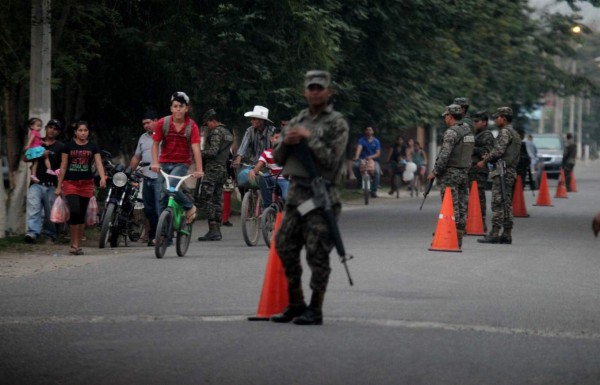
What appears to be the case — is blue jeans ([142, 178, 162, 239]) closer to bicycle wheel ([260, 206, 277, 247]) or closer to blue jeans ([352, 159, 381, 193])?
bicycle wheel ([260, 206, 277, 247])

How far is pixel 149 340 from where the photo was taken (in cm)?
886

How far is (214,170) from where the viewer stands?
18.6 metres

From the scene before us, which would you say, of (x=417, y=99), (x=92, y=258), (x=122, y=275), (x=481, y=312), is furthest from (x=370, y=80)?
(x=481, y=312)

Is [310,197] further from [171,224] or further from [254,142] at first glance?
[254,142]

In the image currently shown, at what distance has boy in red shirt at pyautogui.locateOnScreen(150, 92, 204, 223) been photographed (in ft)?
51.2

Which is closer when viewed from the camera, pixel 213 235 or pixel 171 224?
pixel 171 224

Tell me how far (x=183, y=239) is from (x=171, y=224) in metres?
0.42

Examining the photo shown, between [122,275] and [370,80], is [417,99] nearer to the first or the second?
[370,80]

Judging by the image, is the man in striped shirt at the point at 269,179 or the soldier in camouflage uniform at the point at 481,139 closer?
the man in striped shirt at the point at 269,179

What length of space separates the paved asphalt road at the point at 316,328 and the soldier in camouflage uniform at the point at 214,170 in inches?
81.3

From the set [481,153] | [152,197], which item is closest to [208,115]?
[152,197]

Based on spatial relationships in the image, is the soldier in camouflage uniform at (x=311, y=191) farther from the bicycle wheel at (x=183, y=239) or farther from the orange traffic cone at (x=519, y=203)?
the orange traffic cone at (x=519, y=203)

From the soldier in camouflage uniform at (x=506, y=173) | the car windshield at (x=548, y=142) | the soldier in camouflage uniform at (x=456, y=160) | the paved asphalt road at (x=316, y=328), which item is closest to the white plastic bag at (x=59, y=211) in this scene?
the paved asphalt road at (x=316, y=328)

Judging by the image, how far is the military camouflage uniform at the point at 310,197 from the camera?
376 inches
